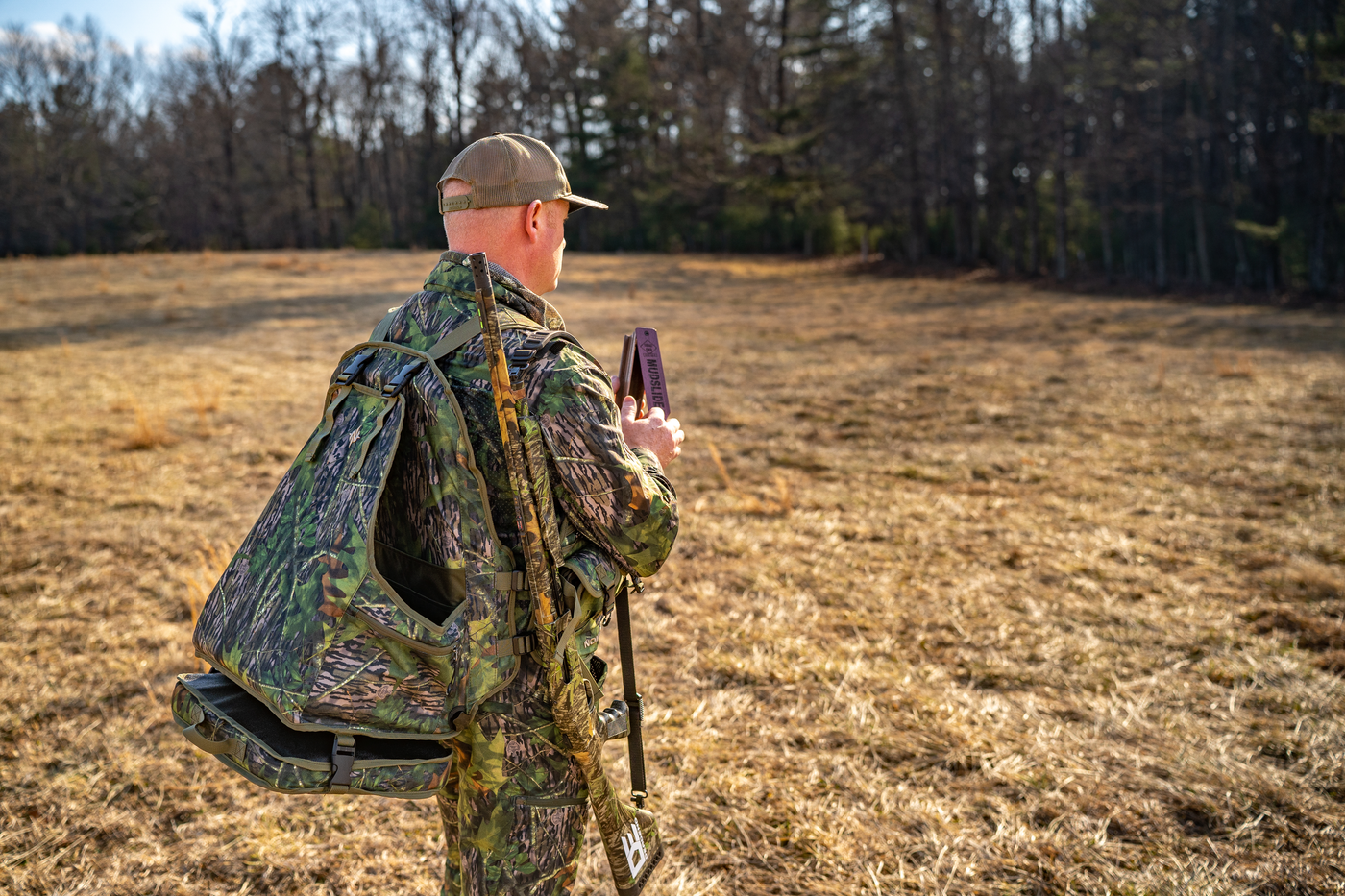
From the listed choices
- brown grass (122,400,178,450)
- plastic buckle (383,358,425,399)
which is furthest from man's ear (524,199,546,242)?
brown grass (122,400,178,450)

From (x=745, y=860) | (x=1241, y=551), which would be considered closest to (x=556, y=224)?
(x=745, y=860)

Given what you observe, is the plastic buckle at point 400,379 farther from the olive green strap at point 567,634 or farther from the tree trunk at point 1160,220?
the tree trunk at point 1160,220

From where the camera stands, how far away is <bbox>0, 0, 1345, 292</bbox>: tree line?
23.4 meters

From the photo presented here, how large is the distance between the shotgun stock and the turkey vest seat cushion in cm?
6

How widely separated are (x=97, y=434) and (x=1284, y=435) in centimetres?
1226

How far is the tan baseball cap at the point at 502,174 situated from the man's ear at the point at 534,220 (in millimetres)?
20

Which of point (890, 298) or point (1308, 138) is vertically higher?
point (1308, 138)

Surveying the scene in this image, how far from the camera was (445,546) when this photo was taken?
1.54 metres

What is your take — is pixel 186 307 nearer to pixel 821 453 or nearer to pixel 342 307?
pixel 342 307

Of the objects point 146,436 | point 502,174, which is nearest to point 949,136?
point 146,436

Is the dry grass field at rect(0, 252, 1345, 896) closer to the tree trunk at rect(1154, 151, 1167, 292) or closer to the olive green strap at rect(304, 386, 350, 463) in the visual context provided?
the olive green strap at rect(304, 386, 350, 463)

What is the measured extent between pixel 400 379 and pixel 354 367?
0.49ft

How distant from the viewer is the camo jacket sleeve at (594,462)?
1.56 m

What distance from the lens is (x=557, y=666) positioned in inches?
62.6
